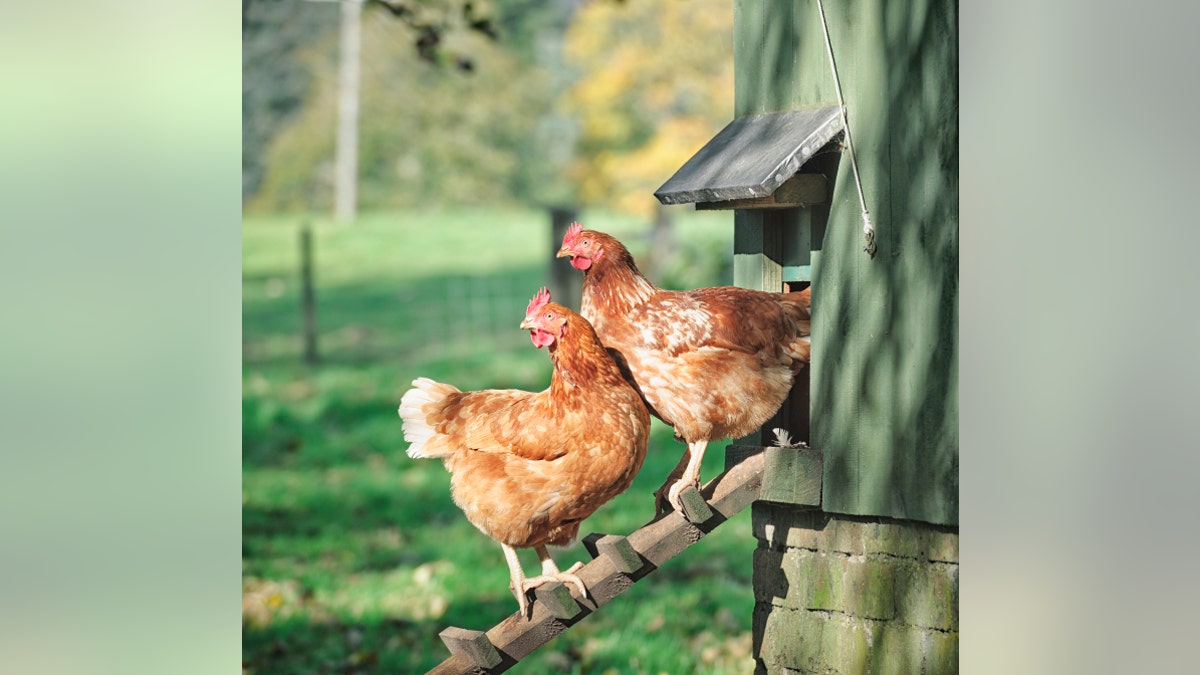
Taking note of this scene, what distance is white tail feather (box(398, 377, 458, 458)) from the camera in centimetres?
307

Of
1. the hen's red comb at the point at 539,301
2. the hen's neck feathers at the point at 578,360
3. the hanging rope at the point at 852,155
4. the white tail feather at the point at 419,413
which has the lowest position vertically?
the white tail feather at the point at 419,413

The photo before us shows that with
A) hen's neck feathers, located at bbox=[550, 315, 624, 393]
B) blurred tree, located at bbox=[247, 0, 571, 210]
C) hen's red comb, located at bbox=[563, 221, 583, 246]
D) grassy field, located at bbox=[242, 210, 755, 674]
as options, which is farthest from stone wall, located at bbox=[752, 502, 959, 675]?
blurred tree, located at bbox=[247, 0, 571, 210]

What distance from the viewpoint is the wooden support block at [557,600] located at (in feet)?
9.71

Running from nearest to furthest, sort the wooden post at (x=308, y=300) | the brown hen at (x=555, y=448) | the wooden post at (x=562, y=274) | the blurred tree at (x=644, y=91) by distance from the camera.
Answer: the brown hen at (x=555, y=448) → the wooden post at (x=562, y=274) → the wooden post at (x=308, y=300) → the blurred tree at (x=644, y=91)

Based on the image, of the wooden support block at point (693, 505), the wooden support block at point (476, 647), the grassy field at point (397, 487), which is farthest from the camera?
the grassy field at point (397, 487)

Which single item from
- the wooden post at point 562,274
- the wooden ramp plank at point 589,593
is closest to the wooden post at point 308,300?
the wooden post at point 562,274

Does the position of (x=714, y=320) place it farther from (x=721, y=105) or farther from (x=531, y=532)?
(x=721, y=105)

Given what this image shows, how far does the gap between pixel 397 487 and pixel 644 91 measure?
405 inches

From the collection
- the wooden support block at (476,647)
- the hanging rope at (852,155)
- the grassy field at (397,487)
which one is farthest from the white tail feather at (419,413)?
the grassy field at (397,487)

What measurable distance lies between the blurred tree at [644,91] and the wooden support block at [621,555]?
522 inches

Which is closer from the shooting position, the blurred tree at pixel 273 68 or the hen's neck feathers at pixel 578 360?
the hen's neck feathers at pixel 578 360

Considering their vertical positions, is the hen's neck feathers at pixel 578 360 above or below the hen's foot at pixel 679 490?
above

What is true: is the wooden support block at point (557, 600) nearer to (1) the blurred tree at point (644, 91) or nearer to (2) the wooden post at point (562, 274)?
(2) the wooden post at point (562, 274)
